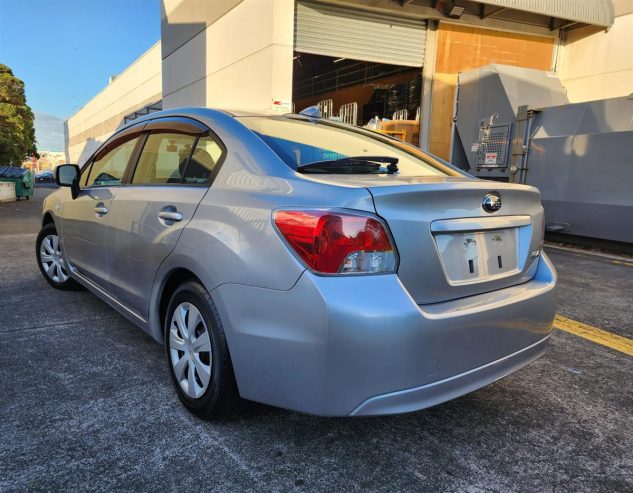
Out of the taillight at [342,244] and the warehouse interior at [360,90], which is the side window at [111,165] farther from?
the warehouse interior at [360,90]

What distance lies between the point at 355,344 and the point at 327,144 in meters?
1.26

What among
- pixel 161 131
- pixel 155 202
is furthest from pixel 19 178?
pixel 155 202

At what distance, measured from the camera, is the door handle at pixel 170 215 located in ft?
7.83

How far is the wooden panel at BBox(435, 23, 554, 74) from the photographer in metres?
13.0

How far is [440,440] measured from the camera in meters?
2.16

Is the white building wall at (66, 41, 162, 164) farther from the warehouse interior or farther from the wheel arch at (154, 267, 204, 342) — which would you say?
the wheel arch at (154, 267, 204, 342)

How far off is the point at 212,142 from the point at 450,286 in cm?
140

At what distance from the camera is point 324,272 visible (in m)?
1.74

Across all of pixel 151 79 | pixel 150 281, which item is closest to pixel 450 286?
pixel 150 281

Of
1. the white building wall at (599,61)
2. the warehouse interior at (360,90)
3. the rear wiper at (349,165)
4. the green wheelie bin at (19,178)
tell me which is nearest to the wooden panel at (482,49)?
the white building wall at (599,61)

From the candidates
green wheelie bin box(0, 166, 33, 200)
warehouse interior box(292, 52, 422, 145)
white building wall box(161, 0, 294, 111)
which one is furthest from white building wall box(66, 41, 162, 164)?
green wheelie bin box(0, 166, 33, 200)

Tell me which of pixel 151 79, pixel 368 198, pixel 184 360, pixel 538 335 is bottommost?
pixel 184 360

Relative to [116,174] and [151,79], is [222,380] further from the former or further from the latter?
[151,79]

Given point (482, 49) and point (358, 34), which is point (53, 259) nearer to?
point (358, 34)
